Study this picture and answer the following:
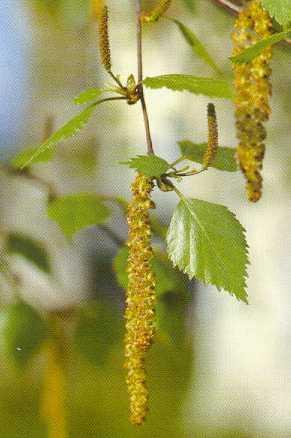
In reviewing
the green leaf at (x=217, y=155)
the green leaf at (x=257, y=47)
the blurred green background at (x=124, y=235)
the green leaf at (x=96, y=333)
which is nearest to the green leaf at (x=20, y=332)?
the green leaf at (x=96, y=333)

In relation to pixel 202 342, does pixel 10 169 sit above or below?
above

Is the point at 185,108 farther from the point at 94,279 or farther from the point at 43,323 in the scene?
the point at 43,323

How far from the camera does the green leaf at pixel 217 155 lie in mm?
508

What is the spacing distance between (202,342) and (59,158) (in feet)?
3.84

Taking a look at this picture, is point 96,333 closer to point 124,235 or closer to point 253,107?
point 253,107

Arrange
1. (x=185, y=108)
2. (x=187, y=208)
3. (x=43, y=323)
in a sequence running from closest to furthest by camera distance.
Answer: (x=187, y=208)
(x=43, y=323)
(x=185, y=108)

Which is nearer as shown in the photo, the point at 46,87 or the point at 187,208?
the point at 187,208

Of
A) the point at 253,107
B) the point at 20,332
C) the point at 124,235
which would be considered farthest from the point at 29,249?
the point at 124,235

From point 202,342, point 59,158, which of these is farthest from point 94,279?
point 59,158

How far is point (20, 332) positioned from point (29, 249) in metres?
0.14

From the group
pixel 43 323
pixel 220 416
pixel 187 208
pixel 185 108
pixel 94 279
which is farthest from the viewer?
pixel 94 279

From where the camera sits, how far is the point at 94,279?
13.0 feet

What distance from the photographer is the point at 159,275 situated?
0.72 m

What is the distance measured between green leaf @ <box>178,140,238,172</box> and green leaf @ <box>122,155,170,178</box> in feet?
0.27
